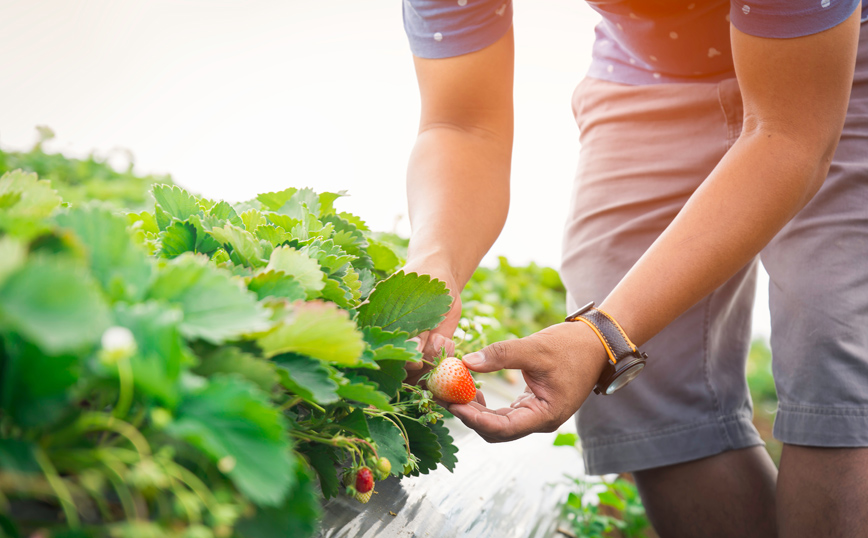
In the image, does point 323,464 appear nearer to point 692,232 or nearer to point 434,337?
point 434,337

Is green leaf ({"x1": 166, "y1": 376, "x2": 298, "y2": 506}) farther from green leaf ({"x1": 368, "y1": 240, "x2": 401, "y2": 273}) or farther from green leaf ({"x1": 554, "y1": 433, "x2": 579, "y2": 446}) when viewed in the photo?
green leaf ({"x1": 554, "y1": 433, "x2": 579, "y2": 446})

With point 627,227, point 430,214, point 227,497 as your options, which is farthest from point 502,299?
point 227,497

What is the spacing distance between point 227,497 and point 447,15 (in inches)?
49.0

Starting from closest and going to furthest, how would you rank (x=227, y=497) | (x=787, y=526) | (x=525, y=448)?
(x=227, y=497) → (x=787, y=526) → (x=525, y=448)

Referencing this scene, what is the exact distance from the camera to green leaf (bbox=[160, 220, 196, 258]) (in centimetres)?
66

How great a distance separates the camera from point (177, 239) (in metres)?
0.67

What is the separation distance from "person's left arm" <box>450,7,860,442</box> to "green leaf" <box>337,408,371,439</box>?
309 mm

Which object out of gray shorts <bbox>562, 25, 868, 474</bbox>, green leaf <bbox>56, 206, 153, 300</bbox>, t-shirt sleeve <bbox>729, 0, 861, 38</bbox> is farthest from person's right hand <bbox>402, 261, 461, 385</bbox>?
t-shirt sleeve <bbox>729, 0, 861, 38</bbox>

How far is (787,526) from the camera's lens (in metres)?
Result: 1.18

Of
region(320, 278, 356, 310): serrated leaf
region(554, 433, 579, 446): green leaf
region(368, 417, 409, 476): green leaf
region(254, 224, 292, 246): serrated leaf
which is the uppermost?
region(254, 224, 292, 246): serrated leaf

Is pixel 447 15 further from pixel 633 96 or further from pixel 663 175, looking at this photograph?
pixel 663 175

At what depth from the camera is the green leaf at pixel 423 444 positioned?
802 mm

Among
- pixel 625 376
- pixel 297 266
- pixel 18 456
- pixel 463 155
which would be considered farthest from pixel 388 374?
pixel 463 155

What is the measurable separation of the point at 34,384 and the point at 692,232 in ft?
3.38
